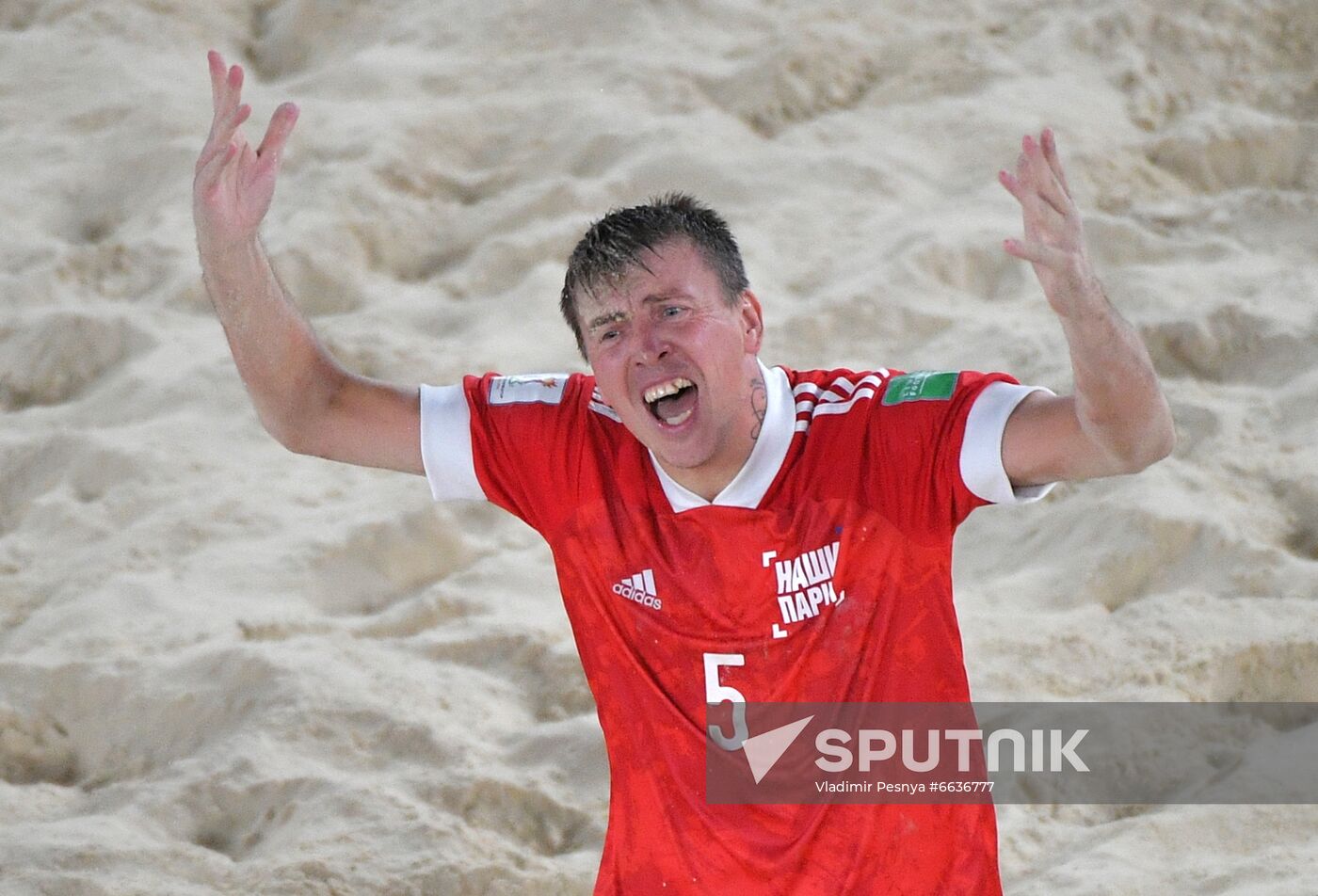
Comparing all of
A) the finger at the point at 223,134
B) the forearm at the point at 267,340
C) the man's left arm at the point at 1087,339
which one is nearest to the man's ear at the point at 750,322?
the man's left arm at the point at 1087,339

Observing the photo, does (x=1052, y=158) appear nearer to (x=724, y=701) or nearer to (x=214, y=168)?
(x=724, y=701)

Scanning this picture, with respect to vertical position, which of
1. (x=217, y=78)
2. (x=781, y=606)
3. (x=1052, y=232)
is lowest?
(x=781, y=606)

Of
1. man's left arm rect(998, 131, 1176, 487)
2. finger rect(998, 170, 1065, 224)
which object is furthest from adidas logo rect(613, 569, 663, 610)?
finger rect(998, 170, 1065, 224)

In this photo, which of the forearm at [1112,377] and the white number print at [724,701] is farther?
the white number print at [724,701]

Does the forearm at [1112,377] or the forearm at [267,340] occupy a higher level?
the forearm at [267,340]

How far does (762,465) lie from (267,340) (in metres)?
0.71

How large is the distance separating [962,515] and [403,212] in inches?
95.3

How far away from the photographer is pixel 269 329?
90.2 inches

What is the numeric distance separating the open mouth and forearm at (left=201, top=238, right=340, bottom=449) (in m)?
0.48

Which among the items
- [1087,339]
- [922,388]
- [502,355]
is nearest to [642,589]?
[922,388]

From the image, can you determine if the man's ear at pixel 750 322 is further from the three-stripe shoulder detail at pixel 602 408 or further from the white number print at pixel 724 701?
the white number print at pixel 724 701

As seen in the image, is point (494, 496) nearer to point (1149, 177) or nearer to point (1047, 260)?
point (1047, 260)

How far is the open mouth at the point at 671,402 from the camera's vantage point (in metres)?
2.17

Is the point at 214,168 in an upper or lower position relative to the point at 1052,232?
upper
